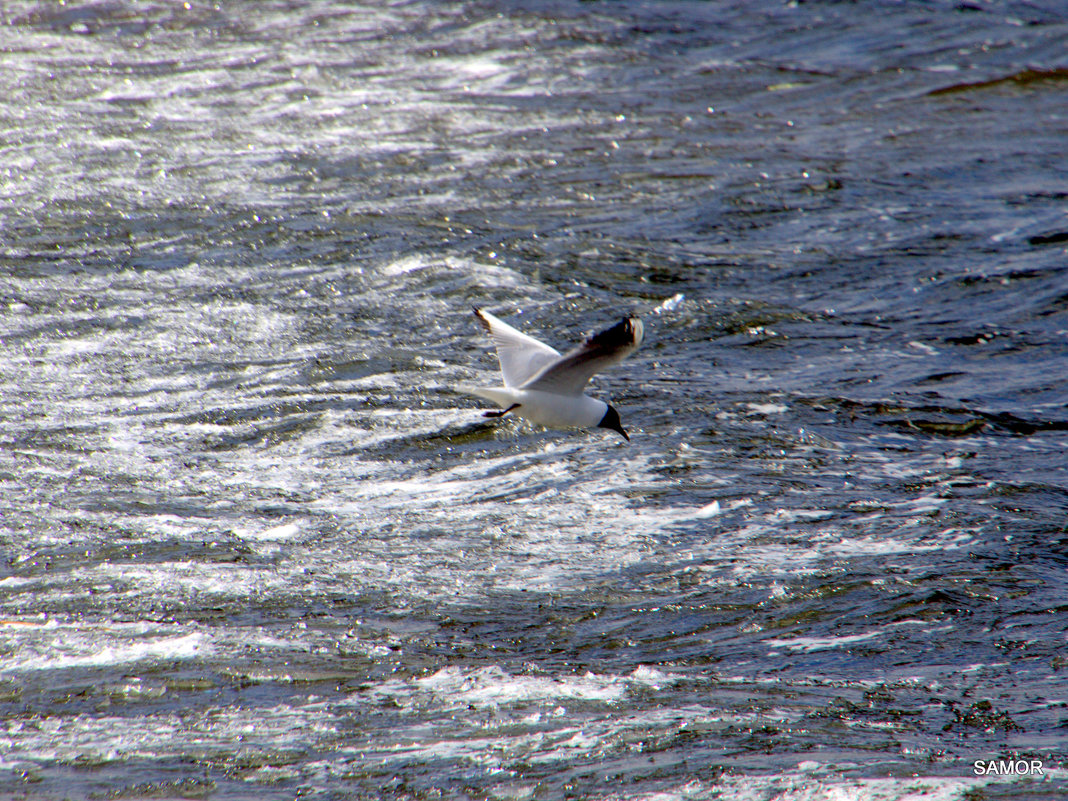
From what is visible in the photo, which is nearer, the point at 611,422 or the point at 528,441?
the point at 611,422

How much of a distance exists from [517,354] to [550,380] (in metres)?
0.41

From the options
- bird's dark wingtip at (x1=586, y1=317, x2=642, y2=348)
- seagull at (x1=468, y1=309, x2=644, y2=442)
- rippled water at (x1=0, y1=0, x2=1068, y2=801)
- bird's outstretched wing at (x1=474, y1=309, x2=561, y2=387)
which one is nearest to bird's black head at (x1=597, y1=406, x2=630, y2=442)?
seagull at (x1=468, y1=309, x2=644, y2=442)

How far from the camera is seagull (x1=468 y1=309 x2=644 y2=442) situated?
5188mm

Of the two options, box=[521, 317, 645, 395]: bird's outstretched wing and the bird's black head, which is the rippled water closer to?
the bird's black head

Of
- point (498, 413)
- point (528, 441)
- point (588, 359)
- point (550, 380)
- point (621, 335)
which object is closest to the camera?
point (621, 335)

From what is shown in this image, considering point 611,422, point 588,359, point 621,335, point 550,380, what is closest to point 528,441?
point 611,422

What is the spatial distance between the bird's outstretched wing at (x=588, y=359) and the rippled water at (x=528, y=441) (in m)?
0.46

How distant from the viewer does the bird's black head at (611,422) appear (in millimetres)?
5792

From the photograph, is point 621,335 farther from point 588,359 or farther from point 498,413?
point 498,413

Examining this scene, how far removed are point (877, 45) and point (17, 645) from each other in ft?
38.8

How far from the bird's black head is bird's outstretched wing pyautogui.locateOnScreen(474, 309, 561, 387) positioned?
36 centimetres

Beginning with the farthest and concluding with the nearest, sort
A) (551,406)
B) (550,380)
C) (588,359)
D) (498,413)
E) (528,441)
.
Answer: (528,441)
(498,413)
(551,406)
(550,380)
(588,359)

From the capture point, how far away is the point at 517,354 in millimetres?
5859

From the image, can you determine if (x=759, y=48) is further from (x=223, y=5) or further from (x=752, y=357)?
(x=752, y=357)
